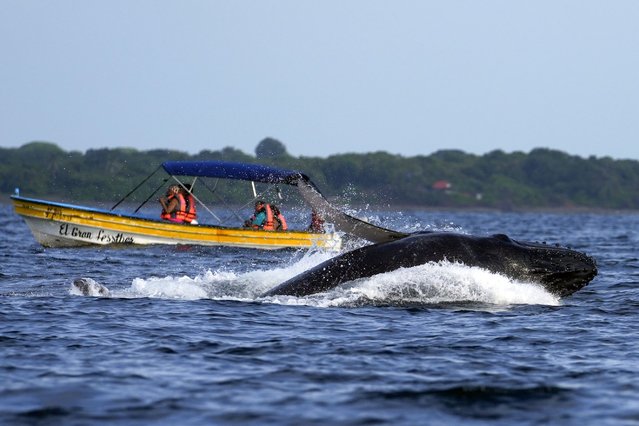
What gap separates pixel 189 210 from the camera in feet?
105

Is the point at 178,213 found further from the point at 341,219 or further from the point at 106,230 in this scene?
the point at 341,219

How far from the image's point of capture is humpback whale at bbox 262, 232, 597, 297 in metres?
14.9

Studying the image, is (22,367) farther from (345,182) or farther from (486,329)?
(345,182)

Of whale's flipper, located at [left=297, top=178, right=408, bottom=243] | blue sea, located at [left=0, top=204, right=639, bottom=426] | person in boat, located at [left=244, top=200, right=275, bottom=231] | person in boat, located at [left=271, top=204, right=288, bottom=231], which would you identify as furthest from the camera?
person in boat, located at [left=271, top=204, right=288, bottom=231]

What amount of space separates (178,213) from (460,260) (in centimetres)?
1770

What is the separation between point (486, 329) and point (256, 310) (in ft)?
10.4

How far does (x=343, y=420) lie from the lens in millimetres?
8414

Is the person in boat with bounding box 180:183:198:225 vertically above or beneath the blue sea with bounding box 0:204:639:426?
above

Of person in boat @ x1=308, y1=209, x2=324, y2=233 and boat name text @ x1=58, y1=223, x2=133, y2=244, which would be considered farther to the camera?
person in boat @ x1=308, y1=209, x2=324, y2=233

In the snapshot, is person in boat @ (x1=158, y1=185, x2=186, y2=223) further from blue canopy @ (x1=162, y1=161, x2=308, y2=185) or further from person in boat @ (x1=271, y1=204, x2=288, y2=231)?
person in boat @ (x1=271, y1=204, x2=288, y2=231)

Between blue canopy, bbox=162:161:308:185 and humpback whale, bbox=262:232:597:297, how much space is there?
15.3 metres

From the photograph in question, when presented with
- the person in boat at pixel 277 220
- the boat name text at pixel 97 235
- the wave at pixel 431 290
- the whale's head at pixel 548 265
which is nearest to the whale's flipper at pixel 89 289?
the wave at pixel 431 290

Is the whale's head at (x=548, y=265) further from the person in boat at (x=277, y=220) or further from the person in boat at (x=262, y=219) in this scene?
the person in boat at (x=277, y=220)

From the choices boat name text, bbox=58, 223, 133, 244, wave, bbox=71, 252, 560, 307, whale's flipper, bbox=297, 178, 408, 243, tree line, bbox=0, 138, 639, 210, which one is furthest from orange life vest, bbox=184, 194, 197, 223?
tree line, bbox=0, 138, 639, 210
